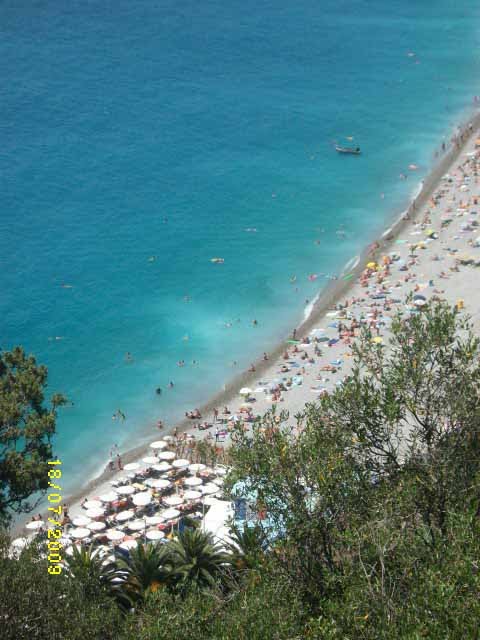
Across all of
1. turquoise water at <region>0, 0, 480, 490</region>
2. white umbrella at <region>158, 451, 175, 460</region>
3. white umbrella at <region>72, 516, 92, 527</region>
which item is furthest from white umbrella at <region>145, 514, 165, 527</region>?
turquoise water at <region>0, 0, 480, 490</region>

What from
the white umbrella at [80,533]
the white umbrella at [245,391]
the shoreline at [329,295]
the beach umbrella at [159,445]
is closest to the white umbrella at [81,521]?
the white umbrella at [80,533]

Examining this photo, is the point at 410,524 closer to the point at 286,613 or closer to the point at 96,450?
the point at 286,613

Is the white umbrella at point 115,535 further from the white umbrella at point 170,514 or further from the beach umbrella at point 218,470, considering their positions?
the beach umbrella at point 218,470

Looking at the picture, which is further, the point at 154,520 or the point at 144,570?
the point at 154,520

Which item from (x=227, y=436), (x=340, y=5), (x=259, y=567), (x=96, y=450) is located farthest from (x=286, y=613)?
(x=340, y=5)

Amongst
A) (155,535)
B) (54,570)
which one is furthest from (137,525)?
(54,570)

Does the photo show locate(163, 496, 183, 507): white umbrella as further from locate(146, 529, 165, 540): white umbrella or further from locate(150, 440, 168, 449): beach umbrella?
locate(150, 440, 168, 449): beach umbrella

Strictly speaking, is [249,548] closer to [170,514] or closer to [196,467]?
[170,514]
